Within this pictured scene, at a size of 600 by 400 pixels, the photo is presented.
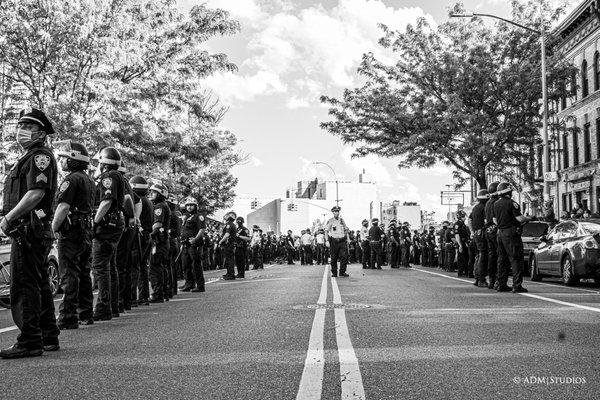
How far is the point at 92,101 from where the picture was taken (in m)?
18.4

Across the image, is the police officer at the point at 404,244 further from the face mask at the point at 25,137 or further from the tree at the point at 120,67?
the face mask at the point at 25,137

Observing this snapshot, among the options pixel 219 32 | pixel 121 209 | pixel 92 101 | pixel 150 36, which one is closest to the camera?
pixel 121 209

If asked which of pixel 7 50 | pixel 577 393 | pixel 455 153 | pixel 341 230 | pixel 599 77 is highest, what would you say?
pixel 599 77

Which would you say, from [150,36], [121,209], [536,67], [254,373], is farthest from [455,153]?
[254,373]

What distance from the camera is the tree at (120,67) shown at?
1800 centimetres

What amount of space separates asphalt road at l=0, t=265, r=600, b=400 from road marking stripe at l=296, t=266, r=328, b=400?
1cm

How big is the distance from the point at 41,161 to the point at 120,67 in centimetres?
1353

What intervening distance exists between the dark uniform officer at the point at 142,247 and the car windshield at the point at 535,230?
11861 millimetres

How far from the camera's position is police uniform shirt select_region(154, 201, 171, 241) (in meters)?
11.6

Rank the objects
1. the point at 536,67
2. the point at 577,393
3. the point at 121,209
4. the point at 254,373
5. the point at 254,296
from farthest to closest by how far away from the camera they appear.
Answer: the point at 536,67 → the point at 254,296 → the point at 121,209 → the point at 254,373 → the point at 577,393

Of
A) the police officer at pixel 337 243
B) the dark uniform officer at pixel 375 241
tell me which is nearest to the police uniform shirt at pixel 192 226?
the police officer at pixel 337 243

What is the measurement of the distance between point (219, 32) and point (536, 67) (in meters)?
12.4

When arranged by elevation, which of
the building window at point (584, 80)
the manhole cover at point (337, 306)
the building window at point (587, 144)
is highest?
the building window at point (584, 80)

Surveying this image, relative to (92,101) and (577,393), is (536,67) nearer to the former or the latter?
(92,101)
